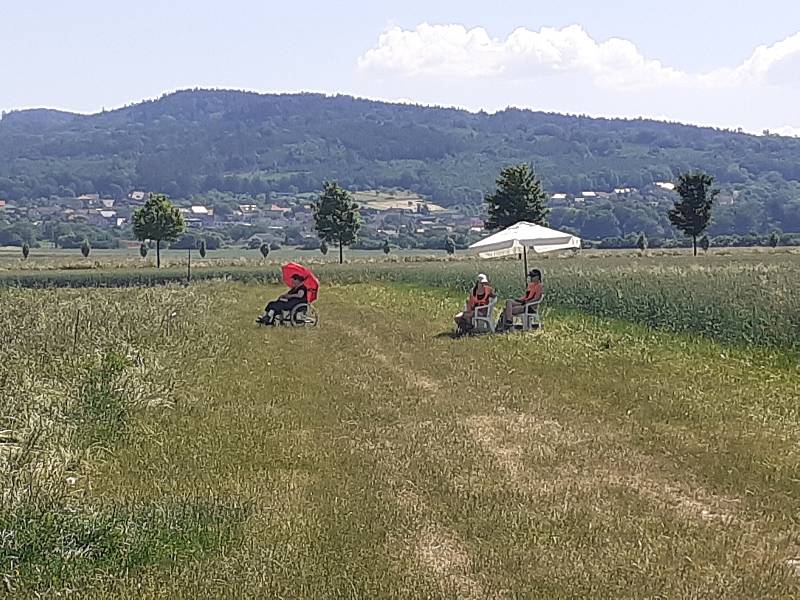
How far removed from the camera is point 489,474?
28.9 feet

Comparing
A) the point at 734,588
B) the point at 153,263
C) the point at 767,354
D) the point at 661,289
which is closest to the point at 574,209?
the point at 153,263

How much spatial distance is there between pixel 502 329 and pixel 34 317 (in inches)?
362

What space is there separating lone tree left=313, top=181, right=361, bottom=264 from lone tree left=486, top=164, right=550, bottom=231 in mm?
10201

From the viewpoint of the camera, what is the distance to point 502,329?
20375 millimetres

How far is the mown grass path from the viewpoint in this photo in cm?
632

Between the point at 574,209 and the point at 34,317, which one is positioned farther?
the point at 574,209

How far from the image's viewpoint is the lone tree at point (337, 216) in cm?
6919

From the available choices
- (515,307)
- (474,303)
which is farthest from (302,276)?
(515,307)

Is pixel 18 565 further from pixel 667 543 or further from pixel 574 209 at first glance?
pixel 574 209

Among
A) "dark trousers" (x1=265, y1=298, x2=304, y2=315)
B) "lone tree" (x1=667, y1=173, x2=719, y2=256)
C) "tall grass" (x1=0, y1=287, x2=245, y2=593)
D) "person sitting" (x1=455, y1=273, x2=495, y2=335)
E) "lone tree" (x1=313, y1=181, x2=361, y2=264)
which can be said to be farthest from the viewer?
"lone tree" (x1=313, y1=181, x2=361, y2=264)

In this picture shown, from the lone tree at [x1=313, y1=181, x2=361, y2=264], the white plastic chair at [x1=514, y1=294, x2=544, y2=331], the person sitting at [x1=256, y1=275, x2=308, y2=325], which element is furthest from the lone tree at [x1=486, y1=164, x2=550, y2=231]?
the white plastic chair at [x1=514, y1=294, x2=544, y2=331]

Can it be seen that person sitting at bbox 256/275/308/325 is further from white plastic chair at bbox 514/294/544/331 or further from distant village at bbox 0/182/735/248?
distant village at bbox 0/182/735/248

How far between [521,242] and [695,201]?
149 ft

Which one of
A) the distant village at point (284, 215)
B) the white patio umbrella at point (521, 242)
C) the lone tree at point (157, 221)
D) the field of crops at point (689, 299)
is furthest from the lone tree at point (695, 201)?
the distant village at point (284, 215)
